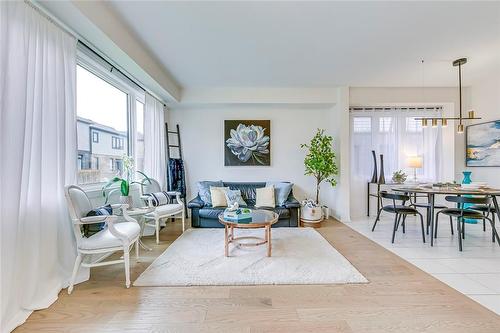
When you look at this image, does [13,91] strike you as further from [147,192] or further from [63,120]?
[147,192]

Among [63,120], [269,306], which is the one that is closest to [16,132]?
[63,120]

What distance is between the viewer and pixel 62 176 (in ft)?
7.44

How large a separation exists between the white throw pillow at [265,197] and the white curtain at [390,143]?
6.35 feet

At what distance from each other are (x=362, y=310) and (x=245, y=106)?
13.8ft

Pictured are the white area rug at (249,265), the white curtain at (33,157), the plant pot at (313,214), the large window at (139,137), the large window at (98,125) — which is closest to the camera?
the white curtain at (33,157)

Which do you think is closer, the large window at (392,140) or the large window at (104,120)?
the large window at (104,120)

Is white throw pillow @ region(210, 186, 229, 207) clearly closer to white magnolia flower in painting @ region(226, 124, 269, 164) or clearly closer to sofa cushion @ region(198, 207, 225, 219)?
sofa cushion @ region(198, 207, 225, 219)

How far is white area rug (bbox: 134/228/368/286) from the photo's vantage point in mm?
2387

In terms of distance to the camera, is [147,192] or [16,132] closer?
[16,132]

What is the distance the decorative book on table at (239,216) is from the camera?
3.06 m

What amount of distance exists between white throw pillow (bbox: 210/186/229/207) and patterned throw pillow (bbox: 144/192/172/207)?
2.54 feet

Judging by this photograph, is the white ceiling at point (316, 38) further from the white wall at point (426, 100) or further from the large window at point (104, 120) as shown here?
the large window at point (104, 120)

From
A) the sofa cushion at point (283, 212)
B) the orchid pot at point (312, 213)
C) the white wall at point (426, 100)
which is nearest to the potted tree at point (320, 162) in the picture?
the orchid pot at point (312, 213)

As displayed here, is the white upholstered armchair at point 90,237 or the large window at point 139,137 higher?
the large window at point 139,137
